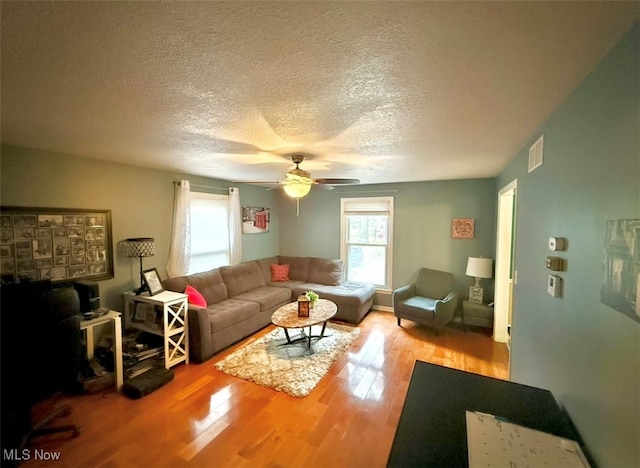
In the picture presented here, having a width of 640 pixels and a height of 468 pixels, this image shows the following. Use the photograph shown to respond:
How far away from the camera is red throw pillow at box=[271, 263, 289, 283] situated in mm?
5196

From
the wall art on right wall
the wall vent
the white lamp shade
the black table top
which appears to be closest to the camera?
the wall art on right wall

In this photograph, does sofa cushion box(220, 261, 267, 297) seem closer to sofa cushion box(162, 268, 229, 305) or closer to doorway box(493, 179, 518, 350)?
sofa cushion box(162, 268, 229, 305)

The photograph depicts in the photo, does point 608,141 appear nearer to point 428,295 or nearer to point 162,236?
point 428,295

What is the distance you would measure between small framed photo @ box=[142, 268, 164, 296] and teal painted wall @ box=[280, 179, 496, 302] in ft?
9.63

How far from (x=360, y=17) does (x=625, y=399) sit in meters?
1.51

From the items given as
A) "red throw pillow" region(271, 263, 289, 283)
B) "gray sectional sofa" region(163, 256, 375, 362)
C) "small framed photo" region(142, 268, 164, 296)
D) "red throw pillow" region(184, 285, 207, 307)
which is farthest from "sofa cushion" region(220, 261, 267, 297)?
"small framed photo" region(142, 268, 164, 296)

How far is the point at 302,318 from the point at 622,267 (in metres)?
2.83

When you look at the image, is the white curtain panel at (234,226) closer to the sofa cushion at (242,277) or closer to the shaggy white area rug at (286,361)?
the sofa cushion at (242,277)

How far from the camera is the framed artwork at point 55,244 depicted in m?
2.38

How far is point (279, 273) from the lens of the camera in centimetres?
523

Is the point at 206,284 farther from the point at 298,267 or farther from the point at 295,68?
the point at 295,68

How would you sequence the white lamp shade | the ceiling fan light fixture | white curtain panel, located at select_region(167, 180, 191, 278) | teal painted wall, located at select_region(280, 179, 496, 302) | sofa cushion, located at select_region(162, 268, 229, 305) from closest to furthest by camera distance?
the ceiling fan light fixture, sofa cushion, located at select_region(162, 268, 229, 305), white curtain panel, located at select_region(167, 180, 191, 278), the white lamp shade, teal painted wall, located at select_region(280, 179, 496, 302)

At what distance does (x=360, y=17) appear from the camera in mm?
862

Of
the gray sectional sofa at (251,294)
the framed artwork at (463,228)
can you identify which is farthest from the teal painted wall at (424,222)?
the gray sectional sofa at (251,294)
